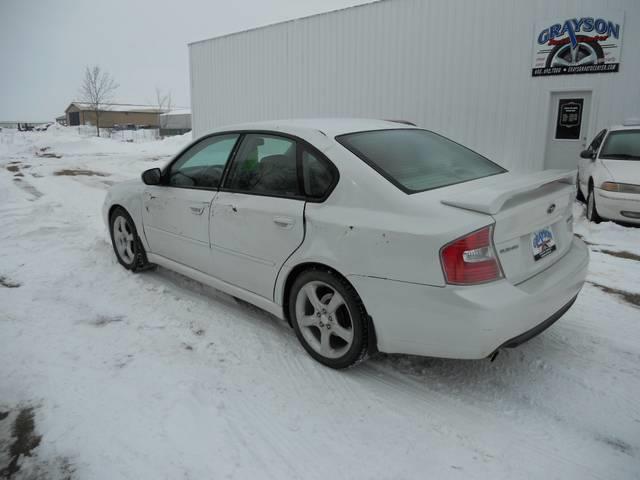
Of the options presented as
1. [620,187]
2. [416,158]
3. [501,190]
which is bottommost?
[620,187]

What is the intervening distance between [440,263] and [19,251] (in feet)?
17.0

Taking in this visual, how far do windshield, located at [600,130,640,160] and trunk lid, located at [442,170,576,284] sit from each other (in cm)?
539

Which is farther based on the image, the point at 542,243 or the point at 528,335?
the point at 542,243

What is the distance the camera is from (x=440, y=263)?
2.48 metres

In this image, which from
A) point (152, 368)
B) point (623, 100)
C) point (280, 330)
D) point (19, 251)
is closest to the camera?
point (152, 368)

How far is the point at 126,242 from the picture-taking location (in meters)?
5.02

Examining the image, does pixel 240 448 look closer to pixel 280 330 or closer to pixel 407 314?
pixel 407 314

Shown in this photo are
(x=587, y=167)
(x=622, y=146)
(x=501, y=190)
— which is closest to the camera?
(x=501, y=190)

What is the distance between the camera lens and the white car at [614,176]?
6887 mm

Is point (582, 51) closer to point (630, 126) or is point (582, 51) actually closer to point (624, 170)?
point (630, 126)

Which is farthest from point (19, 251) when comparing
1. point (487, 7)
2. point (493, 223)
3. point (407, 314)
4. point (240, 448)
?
point (487, 7)

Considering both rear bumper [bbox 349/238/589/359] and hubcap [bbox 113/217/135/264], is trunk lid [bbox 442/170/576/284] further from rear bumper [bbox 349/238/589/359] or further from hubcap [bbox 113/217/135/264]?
hubcap [bbox 113/217/135/264]

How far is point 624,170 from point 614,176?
9.3 inches

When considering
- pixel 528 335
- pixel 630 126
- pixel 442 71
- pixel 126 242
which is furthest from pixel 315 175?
pixel 442 71
